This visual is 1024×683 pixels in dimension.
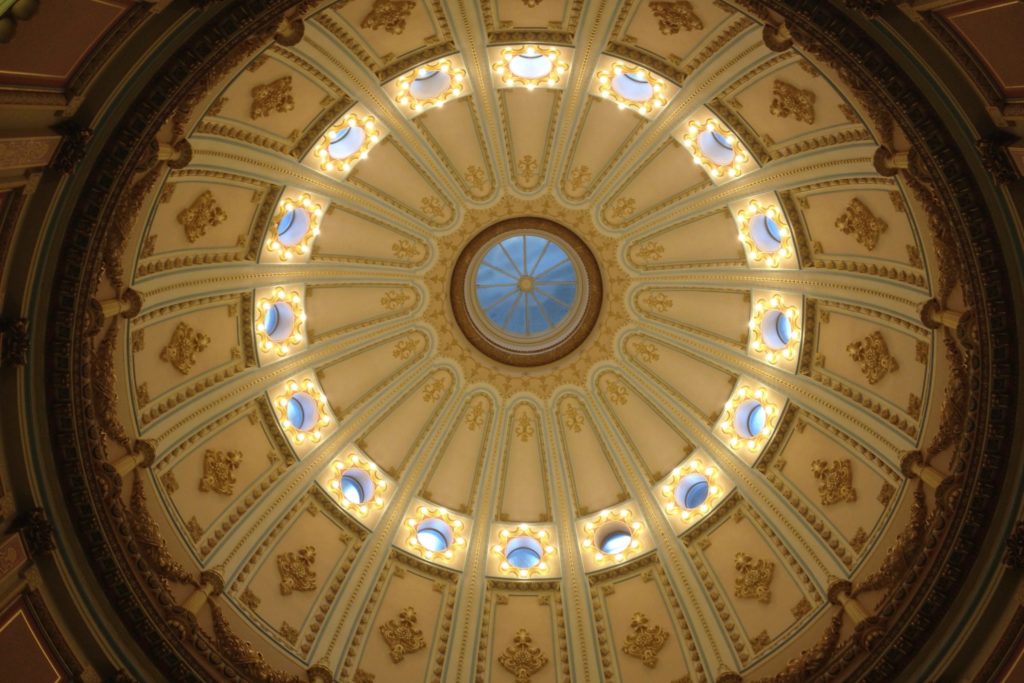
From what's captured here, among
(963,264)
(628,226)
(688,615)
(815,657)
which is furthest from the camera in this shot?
(628,226)

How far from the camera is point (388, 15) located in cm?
1847

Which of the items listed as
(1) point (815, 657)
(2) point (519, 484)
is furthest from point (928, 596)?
(2) point (519, 484)

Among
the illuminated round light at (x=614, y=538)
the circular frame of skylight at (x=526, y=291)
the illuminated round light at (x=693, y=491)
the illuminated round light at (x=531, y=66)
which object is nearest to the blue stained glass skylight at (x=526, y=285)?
the circular frame of skylight at (x=526, y=291)

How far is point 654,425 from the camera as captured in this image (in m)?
24.8

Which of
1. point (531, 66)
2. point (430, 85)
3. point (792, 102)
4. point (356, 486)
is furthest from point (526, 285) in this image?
point (792, 102)

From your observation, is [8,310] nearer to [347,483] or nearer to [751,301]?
[347,483]

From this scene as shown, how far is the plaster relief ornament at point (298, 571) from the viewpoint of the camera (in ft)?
67.6

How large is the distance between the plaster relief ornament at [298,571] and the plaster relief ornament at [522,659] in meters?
4.84

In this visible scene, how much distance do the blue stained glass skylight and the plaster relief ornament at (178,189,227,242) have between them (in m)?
8.85

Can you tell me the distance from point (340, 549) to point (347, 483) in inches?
79.8

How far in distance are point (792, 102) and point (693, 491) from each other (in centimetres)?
1013

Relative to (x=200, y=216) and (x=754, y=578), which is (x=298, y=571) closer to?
(x=200, y=216)

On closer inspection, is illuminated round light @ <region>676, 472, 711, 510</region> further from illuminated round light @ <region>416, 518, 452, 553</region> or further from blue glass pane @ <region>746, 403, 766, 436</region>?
illuminated round light @ <region>416, 518, 452, 553</region>

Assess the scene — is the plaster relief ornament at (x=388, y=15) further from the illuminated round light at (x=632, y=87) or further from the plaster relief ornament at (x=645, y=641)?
the plaster relief ornament at (x=645, y=641)
